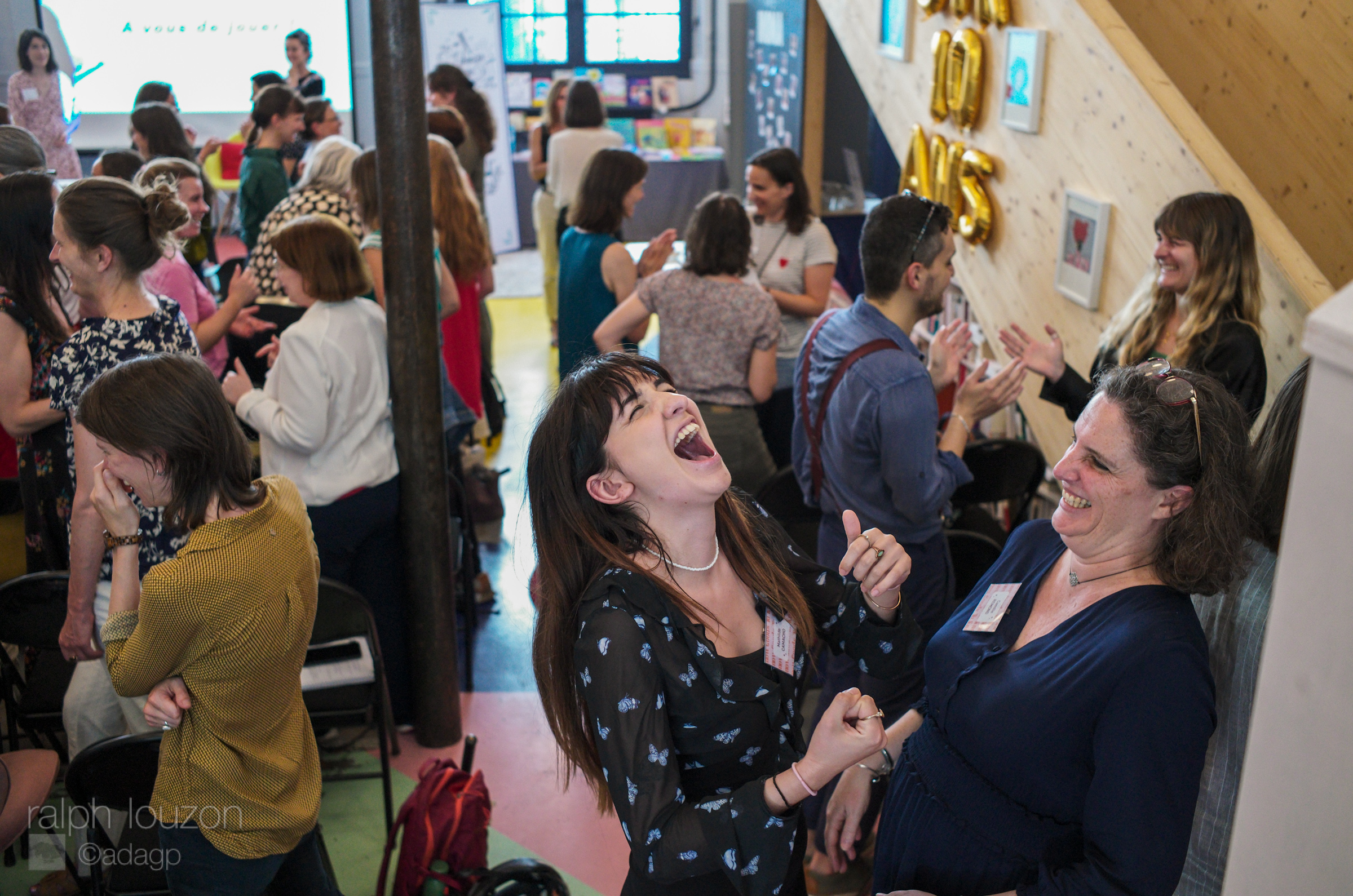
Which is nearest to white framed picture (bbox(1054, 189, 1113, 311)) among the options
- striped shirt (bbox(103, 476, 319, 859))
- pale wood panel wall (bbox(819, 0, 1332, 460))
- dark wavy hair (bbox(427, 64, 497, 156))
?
pale wood panel wall (bbox(819, 0, 1332, 460))

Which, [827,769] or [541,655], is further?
[541,655]

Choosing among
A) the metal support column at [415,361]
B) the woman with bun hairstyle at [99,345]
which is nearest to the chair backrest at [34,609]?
the woman with bun hairstyle at [99,345]

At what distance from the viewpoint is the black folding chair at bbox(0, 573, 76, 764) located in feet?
8.57

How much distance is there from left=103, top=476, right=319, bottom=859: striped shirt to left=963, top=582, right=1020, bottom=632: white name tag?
129 cm

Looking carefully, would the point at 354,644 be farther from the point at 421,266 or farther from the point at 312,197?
the point at 312,197

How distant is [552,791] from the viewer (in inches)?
127

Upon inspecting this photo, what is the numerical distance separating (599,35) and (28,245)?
9549 millimetres

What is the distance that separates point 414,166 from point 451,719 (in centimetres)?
178

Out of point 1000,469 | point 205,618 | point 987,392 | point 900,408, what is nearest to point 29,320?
point 205,618

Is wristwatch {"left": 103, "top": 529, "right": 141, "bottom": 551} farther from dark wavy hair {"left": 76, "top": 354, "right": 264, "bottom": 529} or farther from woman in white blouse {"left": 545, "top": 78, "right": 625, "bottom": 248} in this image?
woman in white blouse {"left": 545, "top": 78, "right": 625, "bottom": 248}

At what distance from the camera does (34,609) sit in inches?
104

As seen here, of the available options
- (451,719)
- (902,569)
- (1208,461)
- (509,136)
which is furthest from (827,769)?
(509,136)

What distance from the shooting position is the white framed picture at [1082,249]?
3588 millimetres

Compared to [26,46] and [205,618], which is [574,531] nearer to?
[205,618]
